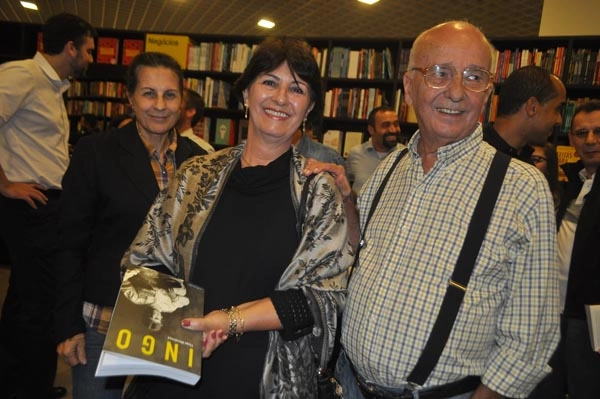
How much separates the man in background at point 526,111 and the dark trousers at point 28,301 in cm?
230

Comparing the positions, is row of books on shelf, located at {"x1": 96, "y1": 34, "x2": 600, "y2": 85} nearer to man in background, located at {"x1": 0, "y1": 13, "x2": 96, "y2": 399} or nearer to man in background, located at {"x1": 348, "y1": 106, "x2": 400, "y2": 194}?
man in background, located at {"x1": 348, "y1": 106, "x2": 400, "y2": 194}

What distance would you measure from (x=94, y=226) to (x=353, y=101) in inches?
171

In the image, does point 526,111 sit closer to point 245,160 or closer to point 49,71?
point 245,160

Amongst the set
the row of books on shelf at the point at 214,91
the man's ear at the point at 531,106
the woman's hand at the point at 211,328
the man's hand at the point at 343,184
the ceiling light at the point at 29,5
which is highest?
the ceiling light at the point at 29,5

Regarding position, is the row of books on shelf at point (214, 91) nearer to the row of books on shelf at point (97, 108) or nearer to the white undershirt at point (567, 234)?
the row of books on shelf at point (97, 108)

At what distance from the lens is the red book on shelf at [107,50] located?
20.7ft

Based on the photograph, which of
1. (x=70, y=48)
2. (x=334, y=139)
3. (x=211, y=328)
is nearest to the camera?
(x=211, y=328)

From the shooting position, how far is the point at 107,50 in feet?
21.0

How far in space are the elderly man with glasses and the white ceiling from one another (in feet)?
21.8

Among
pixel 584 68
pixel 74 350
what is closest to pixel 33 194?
pixel 74 350

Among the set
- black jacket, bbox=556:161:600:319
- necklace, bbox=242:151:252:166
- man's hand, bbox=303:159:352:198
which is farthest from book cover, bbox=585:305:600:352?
necklace, bbox=242:151:252:166

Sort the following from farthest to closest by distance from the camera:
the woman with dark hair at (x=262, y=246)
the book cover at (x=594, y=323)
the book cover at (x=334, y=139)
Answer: the book cover at (x=334, y=139) < the book cover at (x=594, y=323) < the woman with dark hair at (x=262, y=246)

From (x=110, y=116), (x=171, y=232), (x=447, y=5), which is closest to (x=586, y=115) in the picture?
(x=171, y=232)

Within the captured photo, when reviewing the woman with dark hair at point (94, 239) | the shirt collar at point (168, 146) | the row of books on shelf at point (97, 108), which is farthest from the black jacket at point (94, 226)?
the row of books on shelf at point (97, 108)
